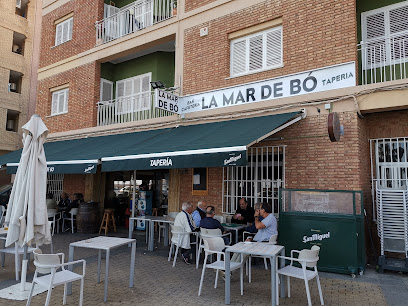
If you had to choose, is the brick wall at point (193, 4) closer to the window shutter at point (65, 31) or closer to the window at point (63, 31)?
the window at point (63, 31)

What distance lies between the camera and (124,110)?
13641 millimetres

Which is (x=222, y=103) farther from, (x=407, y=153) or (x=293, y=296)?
(x=293, y=296)

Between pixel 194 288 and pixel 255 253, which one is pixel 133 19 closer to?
pixel 194 288

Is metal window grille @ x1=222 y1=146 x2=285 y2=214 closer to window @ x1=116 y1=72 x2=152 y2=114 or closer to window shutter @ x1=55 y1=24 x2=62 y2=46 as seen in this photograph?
window @ x1=116 y1=72 x2=152 y2=114

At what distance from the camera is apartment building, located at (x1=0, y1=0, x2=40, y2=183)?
22.4m

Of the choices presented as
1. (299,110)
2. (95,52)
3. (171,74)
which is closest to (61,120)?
(95,52)

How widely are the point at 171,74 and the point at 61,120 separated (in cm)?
574

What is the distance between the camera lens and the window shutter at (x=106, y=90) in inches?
557

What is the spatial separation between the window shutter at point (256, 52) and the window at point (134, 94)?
4642 mm

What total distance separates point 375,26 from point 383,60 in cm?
105

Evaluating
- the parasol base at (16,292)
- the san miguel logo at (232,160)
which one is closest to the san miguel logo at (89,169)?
the parasol base at (16,292)

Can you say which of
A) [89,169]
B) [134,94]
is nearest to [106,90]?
[134,94]

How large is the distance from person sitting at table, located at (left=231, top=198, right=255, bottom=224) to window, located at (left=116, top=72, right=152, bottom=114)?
5.91 meters

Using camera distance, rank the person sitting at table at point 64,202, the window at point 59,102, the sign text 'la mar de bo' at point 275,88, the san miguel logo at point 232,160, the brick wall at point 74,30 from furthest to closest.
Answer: the window at point 59,102
the brick wall at point 74,30
the person sitting at table at point 64,202
the sign text 'la mar de bo' at point 275,88
the san miguel logo at point 232,160
